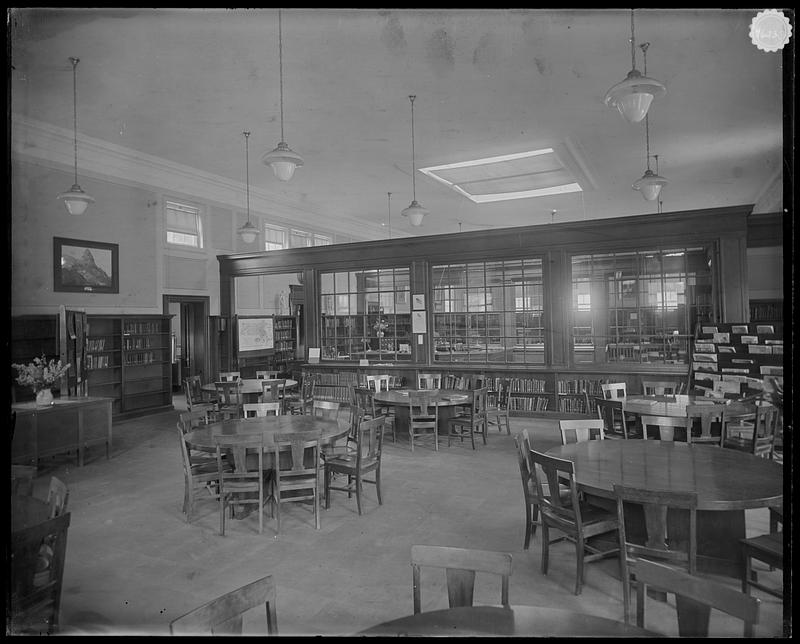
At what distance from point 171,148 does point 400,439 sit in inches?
247

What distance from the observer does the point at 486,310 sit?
9.13 meters

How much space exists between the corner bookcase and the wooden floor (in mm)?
3416

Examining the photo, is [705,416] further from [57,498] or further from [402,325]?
[402,325]

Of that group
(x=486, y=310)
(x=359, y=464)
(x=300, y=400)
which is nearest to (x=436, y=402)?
(x=359, y=464)

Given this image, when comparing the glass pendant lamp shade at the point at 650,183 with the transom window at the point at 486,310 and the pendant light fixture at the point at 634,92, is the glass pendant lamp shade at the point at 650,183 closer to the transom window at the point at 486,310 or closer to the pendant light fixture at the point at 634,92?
the transom window at the point at 486,310

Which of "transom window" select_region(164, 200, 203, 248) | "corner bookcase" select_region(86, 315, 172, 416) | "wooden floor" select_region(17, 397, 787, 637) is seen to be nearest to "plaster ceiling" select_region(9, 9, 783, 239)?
"transom window" select_region(164, 200, 203, 248)

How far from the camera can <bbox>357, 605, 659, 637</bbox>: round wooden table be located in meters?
1.56

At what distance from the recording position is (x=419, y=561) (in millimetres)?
1877

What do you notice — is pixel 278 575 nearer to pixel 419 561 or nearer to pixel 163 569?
pixel 163 569

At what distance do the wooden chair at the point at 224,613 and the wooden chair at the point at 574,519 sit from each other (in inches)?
71.2

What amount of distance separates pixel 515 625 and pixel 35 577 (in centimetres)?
188

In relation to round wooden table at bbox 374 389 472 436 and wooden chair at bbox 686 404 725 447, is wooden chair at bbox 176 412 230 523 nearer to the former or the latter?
round wooden table at bbox 374 389 472 436
